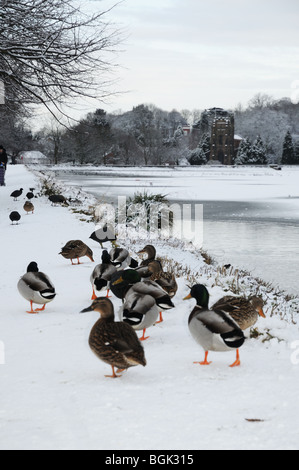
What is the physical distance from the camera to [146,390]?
4.12 m

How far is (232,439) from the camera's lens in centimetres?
340

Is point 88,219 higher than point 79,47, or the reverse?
point 79,47

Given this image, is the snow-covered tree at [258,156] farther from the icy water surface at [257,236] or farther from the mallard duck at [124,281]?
the mallard duck at [124,281]

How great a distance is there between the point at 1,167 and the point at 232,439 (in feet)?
88.4

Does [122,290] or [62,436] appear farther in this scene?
[122,290]

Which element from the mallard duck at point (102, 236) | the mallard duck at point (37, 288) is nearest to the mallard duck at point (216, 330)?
the mallard duck at point (37, 288)

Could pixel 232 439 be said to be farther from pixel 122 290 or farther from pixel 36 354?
pixel 122 290

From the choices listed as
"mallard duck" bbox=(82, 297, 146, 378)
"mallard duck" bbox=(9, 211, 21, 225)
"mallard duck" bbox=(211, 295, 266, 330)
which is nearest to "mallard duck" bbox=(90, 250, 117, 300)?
"mallard duck" bbox=(211, 295, 266, 330)

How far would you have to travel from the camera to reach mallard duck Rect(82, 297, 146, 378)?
13.3 ft

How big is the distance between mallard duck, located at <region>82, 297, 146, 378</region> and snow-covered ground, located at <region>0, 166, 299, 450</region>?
26 centimetres

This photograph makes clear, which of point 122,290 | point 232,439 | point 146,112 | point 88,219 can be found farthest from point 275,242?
point 146,112

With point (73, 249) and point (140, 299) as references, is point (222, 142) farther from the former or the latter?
point (140, 299)
